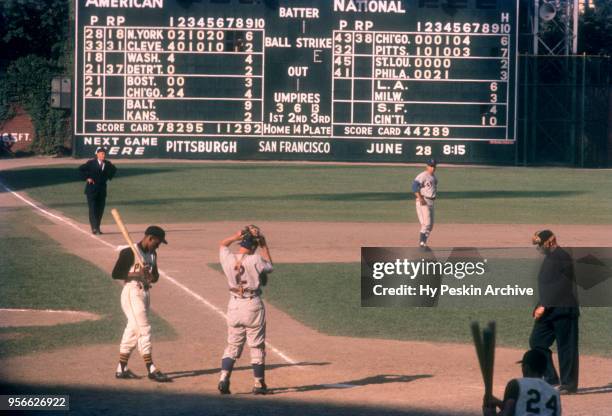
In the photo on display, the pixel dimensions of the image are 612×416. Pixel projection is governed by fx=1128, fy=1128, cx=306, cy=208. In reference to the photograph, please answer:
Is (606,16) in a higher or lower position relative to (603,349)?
higher

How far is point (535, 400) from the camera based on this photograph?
7551 mm

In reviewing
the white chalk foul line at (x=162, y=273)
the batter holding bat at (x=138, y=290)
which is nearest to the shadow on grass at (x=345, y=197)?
the white chalk foul line at (x=162, y=273)

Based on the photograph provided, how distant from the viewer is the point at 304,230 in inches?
1155

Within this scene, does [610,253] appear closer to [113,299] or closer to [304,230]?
[304,230]

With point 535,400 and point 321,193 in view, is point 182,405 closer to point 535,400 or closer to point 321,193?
point 535,400

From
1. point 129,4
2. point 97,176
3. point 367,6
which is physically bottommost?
point 97,176

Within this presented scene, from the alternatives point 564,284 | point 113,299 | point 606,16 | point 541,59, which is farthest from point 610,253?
point 606,16

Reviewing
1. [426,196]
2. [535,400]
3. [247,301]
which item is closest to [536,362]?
[535,400]

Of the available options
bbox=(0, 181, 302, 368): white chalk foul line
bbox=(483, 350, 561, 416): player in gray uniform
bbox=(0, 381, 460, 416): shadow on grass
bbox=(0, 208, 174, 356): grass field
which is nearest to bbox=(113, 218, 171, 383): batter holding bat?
bbox=(0, 381, 460, 416): shadow on grass

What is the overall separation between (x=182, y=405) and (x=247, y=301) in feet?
4.02

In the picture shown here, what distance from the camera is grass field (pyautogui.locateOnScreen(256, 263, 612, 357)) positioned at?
15.9 metres

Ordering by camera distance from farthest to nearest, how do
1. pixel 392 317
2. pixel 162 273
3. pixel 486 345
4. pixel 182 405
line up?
1. pixel 162 273
2. pixel 392 317
3. pixel 182 405
4. pixel 486 345

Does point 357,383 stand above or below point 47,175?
below

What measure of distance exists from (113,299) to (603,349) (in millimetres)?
7997
